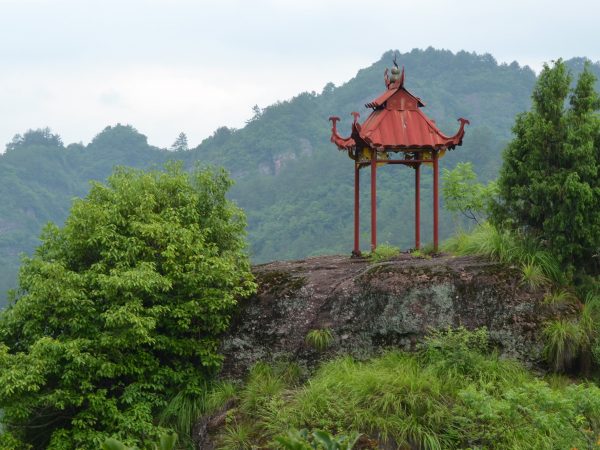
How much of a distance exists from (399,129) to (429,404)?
4449mm

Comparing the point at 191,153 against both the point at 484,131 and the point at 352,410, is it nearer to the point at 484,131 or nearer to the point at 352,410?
the point at 484,131

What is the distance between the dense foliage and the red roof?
3084 mm

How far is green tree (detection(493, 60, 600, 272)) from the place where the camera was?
956 centimetres

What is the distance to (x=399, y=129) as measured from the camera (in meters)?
11.3

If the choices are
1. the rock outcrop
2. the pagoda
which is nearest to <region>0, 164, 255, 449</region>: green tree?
the rock outcrop

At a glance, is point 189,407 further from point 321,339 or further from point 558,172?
point 558,172

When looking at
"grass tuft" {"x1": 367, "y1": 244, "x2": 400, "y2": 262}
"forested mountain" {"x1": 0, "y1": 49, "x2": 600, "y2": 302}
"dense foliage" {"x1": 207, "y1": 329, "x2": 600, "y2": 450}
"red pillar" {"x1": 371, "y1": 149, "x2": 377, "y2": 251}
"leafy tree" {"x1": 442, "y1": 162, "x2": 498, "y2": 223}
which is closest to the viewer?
"dense foliage" {"x1": 207, "y1": 329, "x2": 600, "y2": 450}

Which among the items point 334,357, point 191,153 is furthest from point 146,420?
point 191,153

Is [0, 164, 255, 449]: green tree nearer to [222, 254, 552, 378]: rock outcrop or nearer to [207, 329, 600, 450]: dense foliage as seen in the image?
[222, 254, 552, 378]: rock outcrop

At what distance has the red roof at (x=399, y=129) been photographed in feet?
36.5

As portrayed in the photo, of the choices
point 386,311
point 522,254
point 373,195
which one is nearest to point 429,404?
point 386,311

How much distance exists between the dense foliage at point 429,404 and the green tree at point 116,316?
1024mm

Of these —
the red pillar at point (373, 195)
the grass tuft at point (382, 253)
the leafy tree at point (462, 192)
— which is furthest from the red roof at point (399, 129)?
the leafy tree at point (462, 192)

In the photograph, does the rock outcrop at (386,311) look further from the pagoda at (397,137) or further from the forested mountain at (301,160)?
the forested mountain at (301,160)
